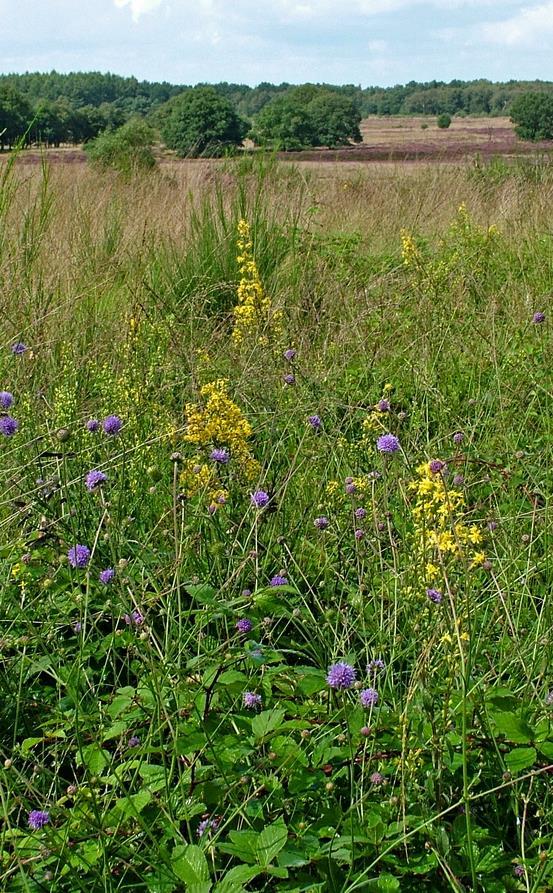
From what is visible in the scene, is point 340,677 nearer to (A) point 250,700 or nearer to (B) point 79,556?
(A) point 250,700

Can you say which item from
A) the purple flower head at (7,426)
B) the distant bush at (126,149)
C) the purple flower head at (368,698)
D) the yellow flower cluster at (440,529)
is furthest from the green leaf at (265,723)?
the distant bush at (126,149)

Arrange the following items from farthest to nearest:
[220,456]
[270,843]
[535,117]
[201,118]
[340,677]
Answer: [535,117] → [201,118] → [220,456] → [340,677] → [270,843]

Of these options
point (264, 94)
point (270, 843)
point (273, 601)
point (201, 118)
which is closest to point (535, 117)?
point (201, 118)

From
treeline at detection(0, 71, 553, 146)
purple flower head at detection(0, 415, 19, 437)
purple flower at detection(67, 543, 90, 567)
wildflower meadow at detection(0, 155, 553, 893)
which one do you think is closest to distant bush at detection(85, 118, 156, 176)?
wildflower meadow at detection(0, 155, 553, 893)

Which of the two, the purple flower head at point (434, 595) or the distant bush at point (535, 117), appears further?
the distant bush at point (535, 117)

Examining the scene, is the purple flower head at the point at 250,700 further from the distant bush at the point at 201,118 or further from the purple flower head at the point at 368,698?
the distant bush at the point at 201,118

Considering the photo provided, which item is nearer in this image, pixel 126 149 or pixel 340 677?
pixel 340 677

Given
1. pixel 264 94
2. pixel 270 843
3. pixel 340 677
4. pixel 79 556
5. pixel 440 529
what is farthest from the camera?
pixel 264 94

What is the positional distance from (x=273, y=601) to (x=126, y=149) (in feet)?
37.8

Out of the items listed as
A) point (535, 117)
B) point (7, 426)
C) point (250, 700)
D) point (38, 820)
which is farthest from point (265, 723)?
point (535, 117)

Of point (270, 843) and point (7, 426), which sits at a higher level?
point (7, 426)

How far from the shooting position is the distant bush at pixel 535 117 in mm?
23719

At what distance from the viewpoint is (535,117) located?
83.5ft

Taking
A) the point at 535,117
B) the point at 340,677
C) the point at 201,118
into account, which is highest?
the point at 535,117
